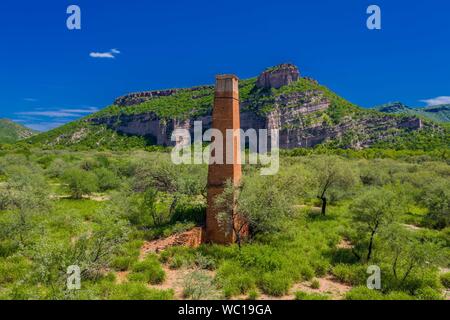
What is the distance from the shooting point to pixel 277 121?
122375mm

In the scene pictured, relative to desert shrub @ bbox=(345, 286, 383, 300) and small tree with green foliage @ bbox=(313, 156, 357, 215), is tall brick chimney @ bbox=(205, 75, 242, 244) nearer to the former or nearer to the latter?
desert shrub @ bbox=(345, 286, 383, 300)

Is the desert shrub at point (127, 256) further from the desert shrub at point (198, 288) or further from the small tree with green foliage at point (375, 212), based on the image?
the small tree with green foliage at point (375, 212)

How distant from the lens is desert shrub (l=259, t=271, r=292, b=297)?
11.6m

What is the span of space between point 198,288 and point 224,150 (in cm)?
737

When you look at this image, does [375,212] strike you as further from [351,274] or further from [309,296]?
[309,296]

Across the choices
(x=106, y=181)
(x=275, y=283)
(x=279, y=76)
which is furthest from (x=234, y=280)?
(x=279, y=76)

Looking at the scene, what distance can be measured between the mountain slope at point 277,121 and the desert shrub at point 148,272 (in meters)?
91.4

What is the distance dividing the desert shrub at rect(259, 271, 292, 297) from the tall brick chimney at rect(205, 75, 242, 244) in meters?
4.32

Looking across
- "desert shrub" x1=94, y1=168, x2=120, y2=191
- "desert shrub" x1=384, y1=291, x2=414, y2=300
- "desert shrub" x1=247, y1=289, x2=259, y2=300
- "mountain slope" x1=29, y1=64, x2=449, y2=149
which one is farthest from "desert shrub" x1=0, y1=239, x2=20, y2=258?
"mountain slope" x1=29, y1=64, x2=449, y2=149

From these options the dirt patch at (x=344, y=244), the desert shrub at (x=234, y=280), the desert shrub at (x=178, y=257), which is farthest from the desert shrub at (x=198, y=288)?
the dirt patch at (x=344, y=244)

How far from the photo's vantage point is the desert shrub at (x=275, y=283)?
11.6 metres
